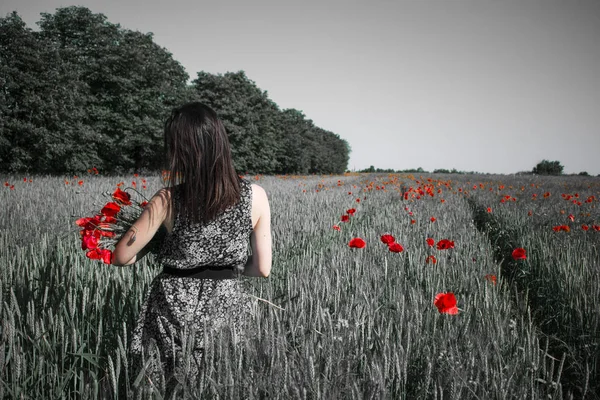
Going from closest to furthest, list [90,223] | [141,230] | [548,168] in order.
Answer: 1. [141,230]
2. [90,223]
3. [548,168]

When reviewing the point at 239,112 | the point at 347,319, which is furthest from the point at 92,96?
the point at 347,319

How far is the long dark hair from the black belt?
24 centimetres

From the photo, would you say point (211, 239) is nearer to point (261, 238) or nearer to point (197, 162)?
point (261, 238)

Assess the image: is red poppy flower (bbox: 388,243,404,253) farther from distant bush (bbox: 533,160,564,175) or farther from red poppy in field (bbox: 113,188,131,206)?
distant bush (bbox: 533,160,564,175)

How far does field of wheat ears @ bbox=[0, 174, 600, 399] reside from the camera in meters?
1.29

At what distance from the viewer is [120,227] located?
1.63 m

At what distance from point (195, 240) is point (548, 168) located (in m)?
58.8

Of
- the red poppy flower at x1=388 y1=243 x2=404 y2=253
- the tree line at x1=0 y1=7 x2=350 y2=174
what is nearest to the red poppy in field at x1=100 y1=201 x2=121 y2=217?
the red poppy flower at x1=388 y1=243 x2=404 y2=253

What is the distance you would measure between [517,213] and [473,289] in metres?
4.21

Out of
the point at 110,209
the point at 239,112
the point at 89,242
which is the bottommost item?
the point at 89,242

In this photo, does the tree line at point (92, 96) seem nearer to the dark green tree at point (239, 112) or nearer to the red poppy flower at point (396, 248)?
the dark green tree at point (239, 112)

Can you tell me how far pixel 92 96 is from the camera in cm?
2052

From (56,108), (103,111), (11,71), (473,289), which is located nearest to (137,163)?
(103,111)

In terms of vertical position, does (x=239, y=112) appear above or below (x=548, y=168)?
above
